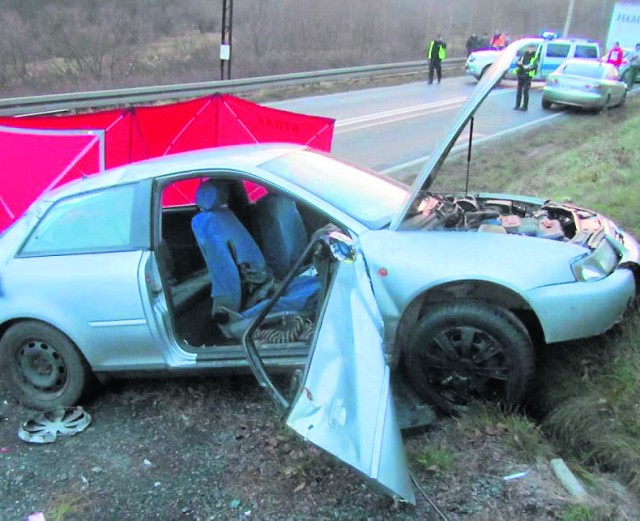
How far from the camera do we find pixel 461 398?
11.4 ft

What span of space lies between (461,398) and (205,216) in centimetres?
181

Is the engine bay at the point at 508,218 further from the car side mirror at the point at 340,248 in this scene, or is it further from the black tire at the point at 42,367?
the black tire at the point at 42,367

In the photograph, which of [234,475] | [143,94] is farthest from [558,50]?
[234,475]

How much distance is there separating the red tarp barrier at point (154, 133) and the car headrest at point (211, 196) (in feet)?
8.86

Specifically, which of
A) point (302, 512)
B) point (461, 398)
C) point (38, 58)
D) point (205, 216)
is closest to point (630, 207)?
point (461, 398)

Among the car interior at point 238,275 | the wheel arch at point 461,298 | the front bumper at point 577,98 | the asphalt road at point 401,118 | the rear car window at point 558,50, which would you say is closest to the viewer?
the wheel arch at point 461,298

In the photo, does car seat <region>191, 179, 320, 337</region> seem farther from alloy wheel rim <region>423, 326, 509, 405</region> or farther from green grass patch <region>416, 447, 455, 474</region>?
green grass patch <region>416, 447, 455, 474</region>

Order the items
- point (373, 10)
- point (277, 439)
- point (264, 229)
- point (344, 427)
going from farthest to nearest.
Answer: point (373, 10) → point (264, 229) → point (277, 439) → point (344, 427)

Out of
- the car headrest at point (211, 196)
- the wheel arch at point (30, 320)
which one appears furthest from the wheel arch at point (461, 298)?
the wheel arch at point (30, 320)

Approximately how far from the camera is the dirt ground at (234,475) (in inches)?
113

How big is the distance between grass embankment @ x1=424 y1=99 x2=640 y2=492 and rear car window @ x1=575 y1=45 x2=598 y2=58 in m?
14.0

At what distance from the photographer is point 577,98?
631 inches

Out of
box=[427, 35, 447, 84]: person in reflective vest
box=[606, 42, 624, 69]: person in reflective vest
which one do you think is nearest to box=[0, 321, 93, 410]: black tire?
box=[427, 35, 447, 84]: person in reflective vest

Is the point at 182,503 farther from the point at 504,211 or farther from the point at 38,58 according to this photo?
the point at 38,58
